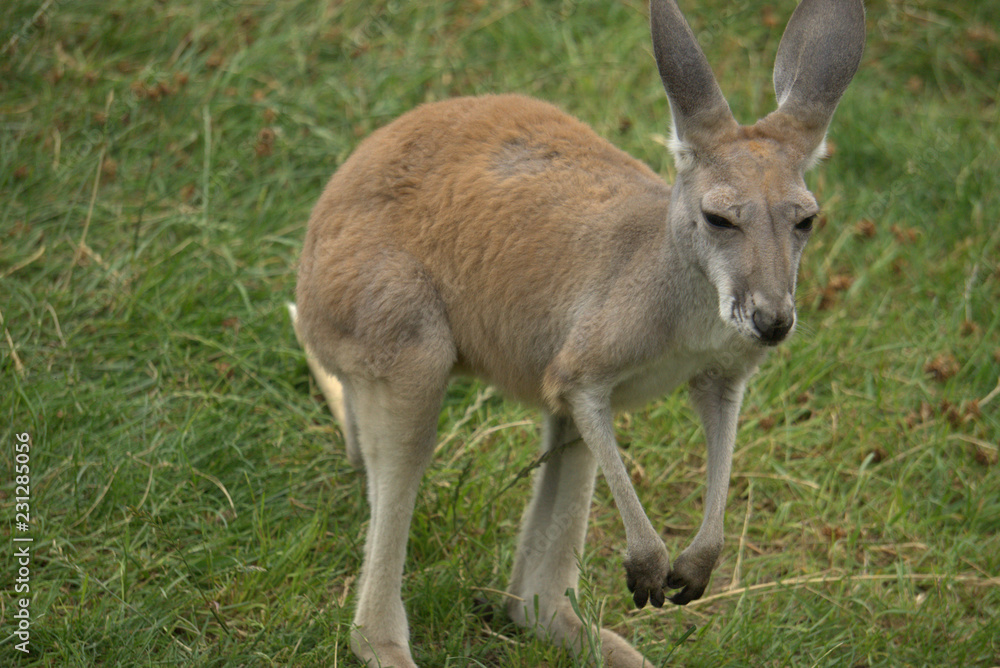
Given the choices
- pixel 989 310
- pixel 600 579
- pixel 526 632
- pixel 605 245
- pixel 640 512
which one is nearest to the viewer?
pixel 640 512

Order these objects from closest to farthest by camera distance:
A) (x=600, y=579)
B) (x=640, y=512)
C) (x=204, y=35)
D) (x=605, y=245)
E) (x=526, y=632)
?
1. (x=640, y=512)
2. (x=605, y=245)
3. (x=526, y=632)
4. (x=600, y=579)
5. (x=204, y=35)

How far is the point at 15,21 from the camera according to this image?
5.36m

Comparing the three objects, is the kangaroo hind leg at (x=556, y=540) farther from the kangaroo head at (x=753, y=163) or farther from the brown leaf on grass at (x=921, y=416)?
the brown leaf on grass at (x=921, y=416)

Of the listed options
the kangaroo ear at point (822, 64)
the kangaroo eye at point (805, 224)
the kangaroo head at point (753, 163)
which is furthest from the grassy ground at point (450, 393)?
the kangaroo ear at point (822, 64)

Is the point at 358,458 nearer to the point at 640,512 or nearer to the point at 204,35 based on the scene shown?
the point at 640,512

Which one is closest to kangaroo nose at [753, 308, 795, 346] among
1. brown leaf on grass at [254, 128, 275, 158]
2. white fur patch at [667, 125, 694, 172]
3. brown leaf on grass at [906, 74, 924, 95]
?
white fur patch at [667, 125, 694, 172]

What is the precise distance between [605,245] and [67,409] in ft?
7.37

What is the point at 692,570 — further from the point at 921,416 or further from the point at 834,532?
the point at 921,416

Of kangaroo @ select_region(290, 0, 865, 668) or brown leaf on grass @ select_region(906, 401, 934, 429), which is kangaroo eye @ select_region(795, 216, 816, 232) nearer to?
kangaroo @ select_region(290, 0, 865, 668)

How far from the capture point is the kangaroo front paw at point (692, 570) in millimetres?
3258

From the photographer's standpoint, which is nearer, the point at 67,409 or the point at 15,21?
the point at 67,409

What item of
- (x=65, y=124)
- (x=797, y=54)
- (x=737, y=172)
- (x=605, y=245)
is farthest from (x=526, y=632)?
(x=65, y=124)

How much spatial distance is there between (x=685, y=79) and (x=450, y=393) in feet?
6.92

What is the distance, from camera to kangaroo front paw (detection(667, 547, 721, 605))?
3258 millimetres
